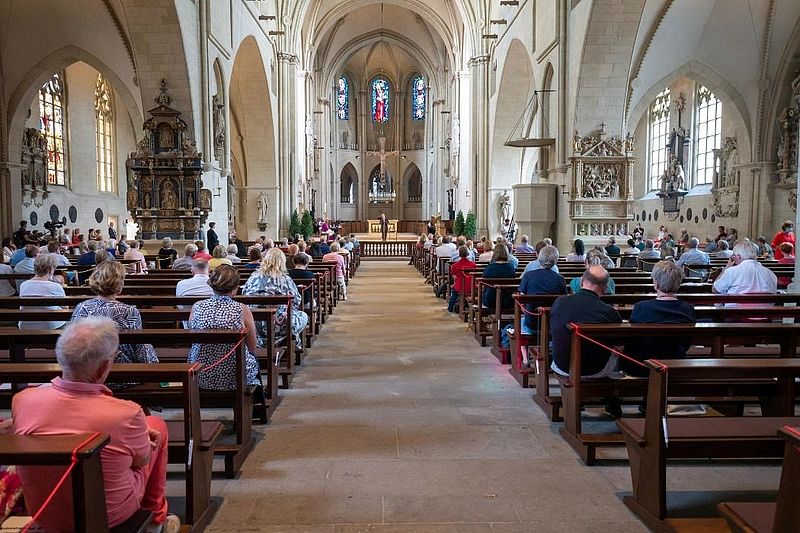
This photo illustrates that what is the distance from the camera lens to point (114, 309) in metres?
4.45

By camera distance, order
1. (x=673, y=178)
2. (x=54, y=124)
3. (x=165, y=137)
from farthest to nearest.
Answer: (x=673, y=178), (x=54, y=124), (x=165, y=137)

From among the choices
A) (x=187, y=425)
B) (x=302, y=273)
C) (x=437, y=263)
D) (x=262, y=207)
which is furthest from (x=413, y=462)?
(x=262, y=207)

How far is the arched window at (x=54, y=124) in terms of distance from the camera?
20266 mm

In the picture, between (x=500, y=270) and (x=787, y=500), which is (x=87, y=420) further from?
(x=500, y=270)

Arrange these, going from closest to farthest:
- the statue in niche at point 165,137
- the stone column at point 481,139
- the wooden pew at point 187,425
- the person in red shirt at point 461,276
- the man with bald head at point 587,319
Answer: the wooden pew at point 187,425
the man with bald head at point 587,319
the person in red shirt at point 461,276
the statue in niche at point 165,137
the stone column at point 481,139

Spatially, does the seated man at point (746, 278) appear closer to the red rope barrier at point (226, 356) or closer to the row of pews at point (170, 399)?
the row of pews at point (170, 399)

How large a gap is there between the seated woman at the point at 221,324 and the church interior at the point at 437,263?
54mm

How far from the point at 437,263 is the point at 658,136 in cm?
1411

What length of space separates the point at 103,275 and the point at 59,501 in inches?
100

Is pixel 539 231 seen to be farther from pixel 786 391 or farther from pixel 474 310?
pixel 786 391

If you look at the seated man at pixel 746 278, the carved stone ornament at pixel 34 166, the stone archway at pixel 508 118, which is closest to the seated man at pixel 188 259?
the seated man at pixel 746 278

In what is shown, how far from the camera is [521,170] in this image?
25.5 metres

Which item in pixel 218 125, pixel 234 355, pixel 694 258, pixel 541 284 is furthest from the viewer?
pixel 218 125

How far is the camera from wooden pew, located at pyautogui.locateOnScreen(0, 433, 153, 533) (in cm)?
193
